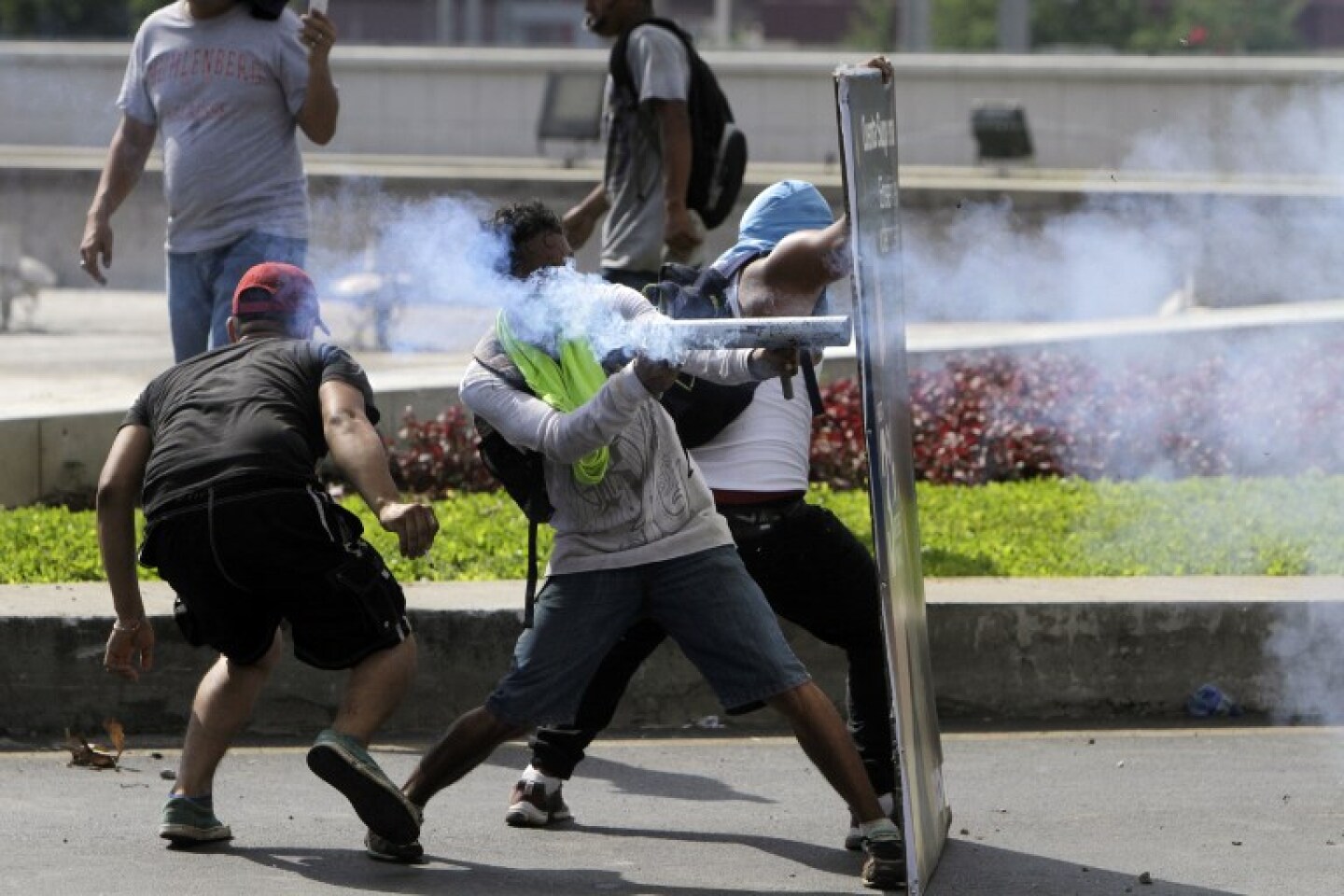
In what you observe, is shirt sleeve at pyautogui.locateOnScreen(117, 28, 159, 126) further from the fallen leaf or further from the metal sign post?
the metal sign post

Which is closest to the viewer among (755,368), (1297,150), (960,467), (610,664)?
(755,368)

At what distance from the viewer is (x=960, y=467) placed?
29.9ft

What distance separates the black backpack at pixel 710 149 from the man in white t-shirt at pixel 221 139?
106 cm

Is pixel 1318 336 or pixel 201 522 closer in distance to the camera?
pixel 201 522

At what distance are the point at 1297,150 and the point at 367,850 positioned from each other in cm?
693

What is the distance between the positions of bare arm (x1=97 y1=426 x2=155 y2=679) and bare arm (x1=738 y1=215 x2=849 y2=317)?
133cm

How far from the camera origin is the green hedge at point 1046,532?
23.8ft

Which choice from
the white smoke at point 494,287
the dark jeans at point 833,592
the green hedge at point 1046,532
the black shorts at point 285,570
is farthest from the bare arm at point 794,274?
the green hedge at point 1046,532

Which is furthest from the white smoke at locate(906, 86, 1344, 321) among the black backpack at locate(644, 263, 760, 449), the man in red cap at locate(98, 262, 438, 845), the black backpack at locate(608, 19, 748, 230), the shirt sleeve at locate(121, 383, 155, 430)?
the shirt sleeve at locate(121, 383, 155, 430)

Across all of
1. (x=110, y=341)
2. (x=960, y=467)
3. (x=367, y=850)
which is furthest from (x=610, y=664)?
(x=110, y=341)

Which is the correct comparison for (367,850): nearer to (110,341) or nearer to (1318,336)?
(1318,336)

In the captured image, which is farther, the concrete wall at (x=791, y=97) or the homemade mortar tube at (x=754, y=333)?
the concrete wall at (x=791, y=97)

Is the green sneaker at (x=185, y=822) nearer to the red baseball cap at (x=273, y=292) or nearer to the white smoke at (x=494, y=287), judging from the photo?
the red baseball cap at (x=273, y=292)

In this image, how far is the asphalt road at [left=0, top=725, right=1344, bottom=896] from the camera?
5.02 meters
